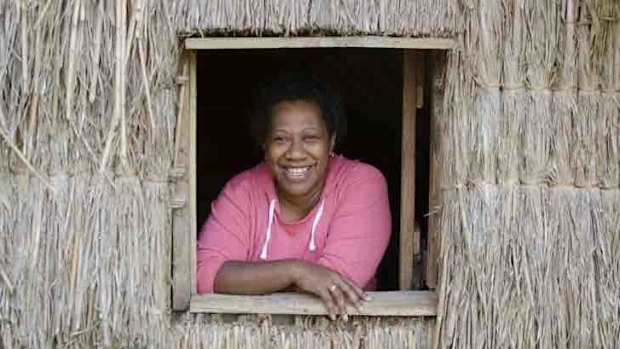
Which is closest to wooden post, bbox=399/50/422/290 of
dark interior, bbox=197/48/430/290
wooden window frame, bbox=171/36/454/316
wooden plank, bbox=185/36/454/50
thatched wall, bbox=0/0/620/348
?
wooden window frame, bbox=171/36/454/316

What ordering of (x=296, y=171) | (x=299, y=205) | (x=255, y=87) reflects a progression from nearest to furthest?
(x=296, y=171), (x=299, y=205), (x=255, y=87)

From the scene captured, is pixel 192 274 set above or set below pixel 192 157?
below

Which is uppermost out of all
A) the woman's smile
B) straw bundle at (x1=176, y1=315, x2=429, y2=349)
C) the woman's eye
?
the woman's eye

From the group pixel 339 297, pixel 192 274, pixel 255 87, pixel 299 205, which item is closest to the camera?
pixel 339 297

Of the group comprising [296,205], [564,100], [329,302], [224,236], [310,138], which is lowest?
[329,302]

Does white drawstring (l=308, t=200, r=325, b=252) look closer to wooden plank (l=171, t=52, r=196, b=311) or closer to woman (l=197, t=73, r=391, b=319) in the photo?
woman (l=197, t=73, r=391, b=319)

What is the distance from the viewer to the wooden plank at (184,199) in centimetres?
357

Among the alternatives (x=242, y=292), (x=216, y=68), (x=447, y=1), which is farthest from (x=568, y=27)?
(x=216, y=68)

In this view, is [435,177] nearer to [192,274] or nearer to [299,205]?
[299,205]

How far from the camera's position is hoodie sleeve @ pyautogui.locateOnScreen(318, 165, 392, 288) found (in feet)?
12.5

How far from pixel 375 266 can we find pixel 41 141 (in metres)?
1.16

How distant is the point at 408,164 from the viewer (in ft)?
12.6

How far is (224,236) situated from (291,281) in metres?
0.35

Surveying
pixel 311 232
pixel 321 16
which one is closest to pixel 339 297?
pixel 311 232
